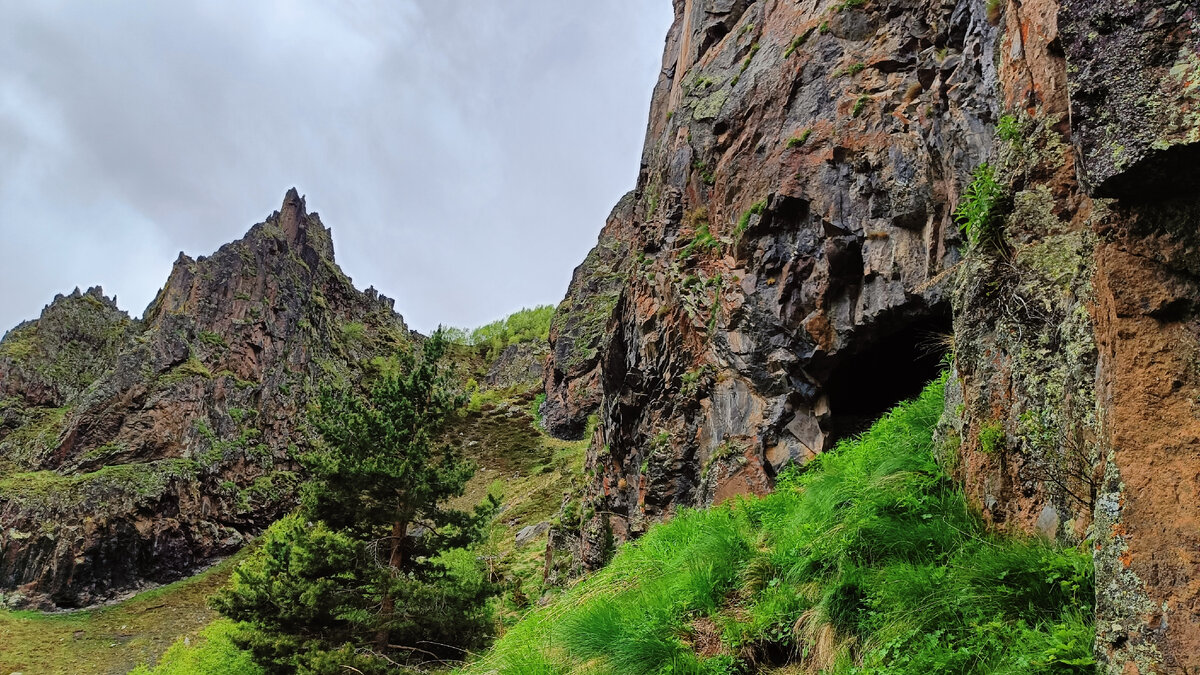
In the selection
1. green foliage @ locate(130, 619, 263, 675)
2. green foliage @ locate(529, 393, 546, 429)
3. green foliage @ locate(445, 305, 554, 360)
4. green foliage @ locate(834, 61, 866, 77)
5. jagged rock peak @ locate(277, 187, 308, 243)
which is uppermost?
jagged rock peak @ locate(277, 187, 308, 243)

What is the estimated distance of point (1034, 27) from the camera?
4164mm

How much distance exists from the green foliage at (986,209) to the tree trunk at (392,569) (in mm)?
11960

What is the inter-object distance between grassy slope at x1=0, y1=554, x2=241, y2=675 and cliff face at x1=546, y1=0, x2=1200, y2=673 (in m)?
25.6

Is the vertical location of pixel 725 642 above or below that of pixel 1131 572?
below

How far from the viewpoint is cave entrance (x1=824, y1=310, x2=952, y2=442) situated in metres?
11.8

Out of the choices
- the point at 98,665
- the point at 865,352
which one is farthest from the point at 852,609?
the point at 98,665

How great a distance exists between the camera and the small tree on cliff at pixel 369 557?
459 inches

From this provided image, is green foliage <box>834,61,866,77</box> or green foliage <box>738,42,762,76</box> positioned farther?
green foliage <box>738,42,762,76</box>

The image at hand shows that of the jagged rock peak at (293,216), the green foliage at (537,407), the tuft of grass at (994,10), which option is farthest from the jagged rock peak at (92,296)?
the tuft of grass at (994,10)

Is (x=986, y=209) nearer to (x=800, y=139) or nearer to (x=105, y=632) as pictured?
(x=800, y=139)

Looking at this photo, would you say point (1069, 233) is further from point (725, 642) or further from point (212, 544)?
point (212, 544)

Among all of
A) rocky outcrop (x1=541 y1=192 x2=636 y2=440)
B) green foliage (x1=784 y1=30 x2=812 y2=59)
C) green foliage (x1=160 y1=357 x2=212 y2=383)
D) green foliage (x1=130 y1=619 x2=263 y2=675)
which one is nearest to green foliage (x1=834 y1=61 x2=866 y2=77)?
green foliage (x1=784 y1=30 x2=812 y2=59)

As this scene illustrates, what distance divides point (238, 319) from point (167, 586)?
2439cm

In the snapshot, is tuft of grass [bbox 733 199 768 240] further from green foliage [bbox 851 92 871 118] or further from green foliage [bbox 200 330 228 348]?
green foliage [bbox 200 330 228 348]
